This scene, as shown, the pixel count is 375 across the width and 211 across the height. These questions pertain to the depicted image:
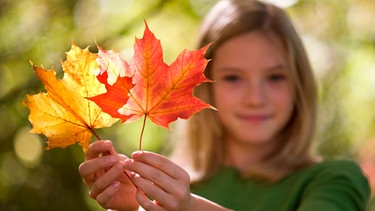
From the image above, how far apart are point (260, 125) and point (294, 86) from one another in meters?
0.13

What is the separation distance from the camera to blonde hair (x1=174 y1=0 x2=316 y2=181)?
167 cm

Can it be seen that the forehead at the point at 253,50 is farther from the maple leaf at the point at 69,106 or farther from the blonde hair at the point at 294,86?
the maple leaf at the point at 69,106

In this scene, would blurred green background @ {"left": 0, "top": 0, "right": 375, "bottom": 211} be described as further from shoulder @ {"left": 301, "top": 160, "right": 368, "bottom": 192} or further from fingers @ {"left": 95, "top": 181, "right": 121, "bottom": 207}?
fingers @ {"left": 95, "top": 181, "right": 121, "bottom": 207}

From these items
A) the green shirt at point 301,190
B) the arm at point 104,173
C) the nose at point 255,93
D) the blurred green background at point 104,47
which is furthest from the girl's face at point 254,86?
the arm at point 104,173

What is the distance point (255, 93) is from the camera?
5.28ft

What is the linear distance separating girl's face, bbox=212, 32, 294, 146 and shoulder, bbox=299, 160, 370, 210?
17cm

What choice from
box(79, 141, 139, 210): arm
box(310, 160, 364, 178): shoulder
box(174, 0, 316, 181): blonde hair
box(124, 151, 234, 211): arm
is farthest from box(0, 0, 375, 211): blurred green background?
box(124, 151, 234, 211): arm

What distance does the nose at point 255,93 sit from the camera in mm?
1605

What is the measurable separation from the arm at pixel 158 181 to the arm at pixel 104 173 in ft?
0.09

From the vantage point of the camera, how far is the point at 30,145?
7.20ft

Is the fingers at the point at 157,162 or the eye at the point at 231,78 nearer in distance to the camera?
the fingers at the point at 157,162

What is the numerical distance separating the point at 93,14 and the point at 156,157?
134 centimetres

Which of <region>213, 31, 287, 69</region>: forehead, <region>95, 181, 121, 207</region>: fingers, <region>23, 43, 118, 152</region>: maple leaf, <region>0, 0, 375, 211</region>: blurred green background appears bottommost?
<region>0, 0, 375, 211</region>: blurred green background

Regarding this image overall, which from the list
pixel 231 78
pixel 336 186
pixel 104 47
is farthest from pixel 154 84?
pixel 104 47
